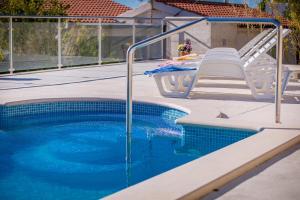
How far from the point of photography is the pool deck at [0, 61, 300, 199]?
12.0 feet

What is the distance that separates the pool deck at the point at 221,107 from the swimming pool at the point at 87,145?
213 millimetres

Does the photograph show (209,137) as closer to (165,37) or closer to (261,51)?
(165,37)

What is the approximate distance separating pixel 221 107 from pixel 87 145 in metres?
1.94

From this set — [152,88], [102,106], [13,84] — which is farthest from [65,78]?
[102,106]

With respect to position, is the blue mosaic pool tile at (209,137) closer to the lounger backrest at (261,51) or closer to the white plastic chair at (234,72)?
the white plastic chair at (234,72)

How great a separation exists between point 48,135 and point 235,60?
9.76 ft

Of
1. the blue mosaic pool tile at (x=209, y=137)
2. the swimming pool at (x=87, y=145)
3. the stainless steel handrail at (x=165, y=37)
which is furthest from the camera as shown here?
the blue mosaic pool tile at (x=209, y=137)

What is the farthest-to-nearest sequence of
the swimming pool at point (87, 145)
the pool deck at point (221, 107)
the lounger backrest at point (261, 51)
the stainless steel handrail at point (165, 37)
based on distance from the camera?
1. the lounger backrest at point (261, 51)
2. the stainless steel handrail at point (165, 37)
3. the swimming pool at point (87, 145)
4. the pool deck at point (221, 107)

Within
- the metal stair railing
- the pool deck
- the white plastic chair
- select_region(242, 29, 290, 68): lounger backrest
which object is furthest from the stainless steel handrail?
select_region(242, 29, 290, 68): lounger backrest

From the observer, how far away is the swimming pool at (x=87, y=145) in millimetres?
5004

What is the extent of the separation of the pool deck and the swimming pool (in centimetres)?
21

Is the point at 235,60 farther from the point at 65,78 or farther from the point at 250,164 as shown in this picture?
the point at 65,78

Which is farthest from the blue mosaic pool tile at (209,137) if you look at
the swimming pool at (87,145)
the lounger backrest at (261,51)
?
the lounger backrest at (261,51)

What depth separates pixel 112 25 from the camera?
14.9 metres
